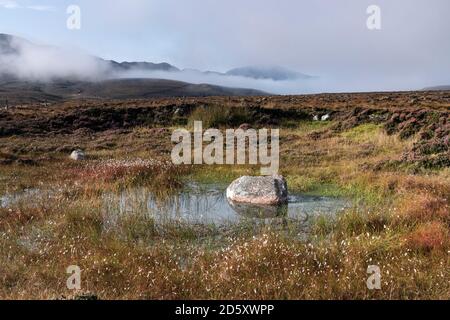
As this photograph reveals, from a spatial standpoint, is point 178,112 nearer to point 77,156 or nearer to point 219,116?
point 219,116

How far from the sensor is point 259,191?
552 inches

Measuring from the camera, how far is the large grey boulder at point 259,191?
1377cm

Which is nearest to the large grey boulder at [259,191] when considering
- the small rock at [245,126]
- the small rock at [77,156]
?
the small rock at [77,156]

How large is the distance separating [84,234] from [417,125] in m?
20.0

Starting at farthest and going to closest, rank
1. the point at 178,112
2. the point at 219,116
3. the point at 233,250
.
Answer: the point at 178,112
the point at 219,116
the point at 233,250

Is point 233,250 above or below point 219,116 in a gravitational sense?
below

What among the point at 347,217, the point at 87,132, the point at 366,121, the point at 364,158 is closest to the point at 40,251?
the point at 347,217

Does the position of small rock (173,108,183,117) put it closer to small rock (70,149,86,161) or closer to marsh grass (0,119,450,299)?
small rock (70,149,86,161)

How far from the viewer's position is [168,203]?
1412 centimetres

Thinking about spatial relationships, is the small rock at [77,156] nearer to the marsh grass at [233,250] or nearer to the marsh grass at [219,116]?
the marsh grass at [233,250]

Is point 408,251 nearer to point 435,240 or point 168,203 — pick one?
point 435,240

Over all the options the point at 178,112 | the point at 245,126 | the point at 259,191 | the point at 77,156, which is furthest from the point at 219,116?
the point at 259,191

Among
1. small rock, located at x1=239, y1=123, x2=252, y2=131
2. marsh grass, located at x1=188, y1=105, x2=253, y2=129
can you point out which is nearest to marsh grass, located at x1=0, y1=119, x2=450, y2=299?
small rock, located at x1=239, y1=123, x2=252, y2=131

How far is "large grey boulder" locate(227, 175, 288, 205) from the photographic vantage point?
13773 millimetres
